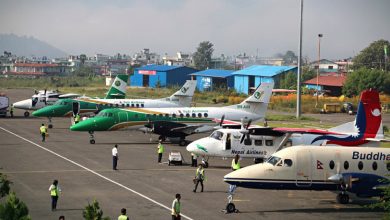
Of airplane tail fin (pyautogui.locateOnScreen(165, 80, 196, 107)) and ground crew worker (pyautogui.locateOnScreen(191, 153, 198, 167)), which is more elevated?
airplane tail fin (pyautogui.locateOnScreen(165, 80, 196, 107))

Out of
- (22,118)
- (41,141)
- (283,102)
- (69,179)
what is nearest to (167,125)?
(41,141)

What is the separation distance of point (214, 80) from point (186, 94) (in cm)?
8826

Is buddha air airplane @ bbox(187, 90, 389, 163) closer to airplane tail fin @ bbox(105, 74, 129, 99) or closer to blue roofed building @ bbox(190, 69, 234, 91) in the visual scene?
airplane tail fin @ bbox(105, 74, 129, 99)

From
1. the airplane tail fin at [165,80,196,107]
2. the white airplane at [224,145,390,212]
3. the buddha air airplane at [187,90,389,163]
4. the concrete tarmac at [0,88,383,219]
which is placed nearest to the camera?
the concrete tarmac at [0,88,383,219]

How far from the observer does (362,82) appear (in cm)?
11681

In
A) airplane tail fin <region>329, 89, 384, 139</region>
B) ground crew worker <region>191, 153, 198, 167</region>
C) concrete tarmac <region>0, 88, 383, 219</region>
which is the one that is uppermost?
airplane tail fin <region>329, 89, 384, 139</region>

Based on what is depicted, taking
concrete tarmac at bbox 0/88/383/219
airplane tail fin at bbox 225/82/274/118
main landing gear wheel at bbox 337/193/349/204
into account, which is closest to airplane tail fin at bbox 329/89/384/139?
concrete tarmac at bbox 0/88/383/219

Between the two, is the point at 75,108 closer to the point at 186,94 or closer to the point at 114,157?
the point at 186,94

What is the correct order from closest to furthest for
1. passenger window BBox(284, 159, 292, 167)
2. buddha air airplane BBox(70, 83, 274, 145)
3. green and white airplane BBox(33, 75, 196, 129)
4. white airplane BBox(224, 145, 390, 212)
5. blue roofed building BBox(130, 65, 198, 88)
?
white airplane BBox(224, 145, 390, 212) → passenger window BBox(284, 159, 292, 167) → buddha air airplane BBox(70, 83, 274, 145) → green and white airplane BBox(33, 75, 196, 129) → blue roofed building BBox(130, 65, 198, 88)

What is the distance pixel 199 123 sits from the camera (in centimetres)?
5362

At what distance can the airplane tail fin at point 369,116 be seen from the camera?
36469 mm

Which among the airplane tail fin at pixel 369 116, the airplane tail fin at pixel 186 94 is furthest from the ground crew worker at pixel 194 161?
the airplane tail fin at pixel 186 94

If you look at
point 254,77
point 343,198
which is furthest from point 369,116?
point 254,77

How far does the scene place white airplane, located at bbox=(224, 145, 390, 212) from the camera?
28547mm
